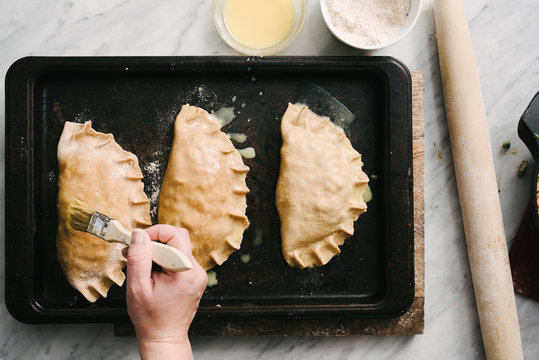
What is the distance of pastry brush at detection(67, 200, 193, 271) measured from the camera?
1397 mm

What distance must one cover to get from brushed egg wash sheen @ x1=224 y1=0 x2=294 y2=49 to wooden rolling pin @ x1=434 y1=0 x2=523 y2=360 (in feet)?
2.34

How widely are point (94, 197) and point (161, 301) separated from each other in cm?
63

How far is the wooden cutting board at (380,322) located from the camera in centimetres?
192

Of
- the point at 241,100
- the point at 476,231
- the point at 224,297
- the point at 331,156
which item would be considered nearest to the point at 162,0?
the point at 241,100

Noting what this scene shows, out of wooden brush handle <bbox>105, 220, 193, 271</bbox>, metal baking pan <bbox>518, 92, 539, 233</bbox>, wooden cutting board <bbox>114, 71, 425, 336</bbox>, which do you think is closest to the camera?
wooden brush handle <bbox>105, 220, 193, 271</bbox>

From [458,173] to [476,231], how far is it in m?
0.27

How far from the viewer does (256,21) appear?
1.89 meters

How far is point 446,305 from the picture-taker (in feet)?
6.62

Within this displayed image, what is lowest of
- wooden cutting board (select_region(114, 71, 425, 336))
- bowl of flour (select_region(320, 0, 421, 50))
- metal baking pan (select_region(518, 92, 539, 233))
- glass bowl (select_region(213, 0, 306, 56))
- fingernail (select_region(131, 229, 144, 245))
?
wooden cutting board (select_region(114, 71, 425, 336))

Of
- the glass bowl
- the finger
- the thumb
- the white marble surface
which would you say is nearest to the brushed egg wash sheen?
the glass bowl

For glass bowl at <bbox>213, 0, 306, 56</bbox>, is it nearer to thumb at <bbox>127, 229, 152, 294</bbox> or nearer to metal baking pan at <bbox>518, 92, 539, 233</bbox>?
thumb at <bbox>127, 229, 152, 294</bbox>

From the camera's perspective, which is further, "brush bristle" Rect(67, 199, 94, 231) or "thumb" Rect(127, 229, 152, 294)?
"brush bristle" Rect(67, 199, 94, 231)

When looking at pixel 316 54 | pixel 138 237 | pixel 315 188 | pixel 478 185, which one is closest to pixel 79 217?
pixel 138 237

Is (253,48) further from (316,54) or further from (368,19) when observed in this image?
(368,19)
